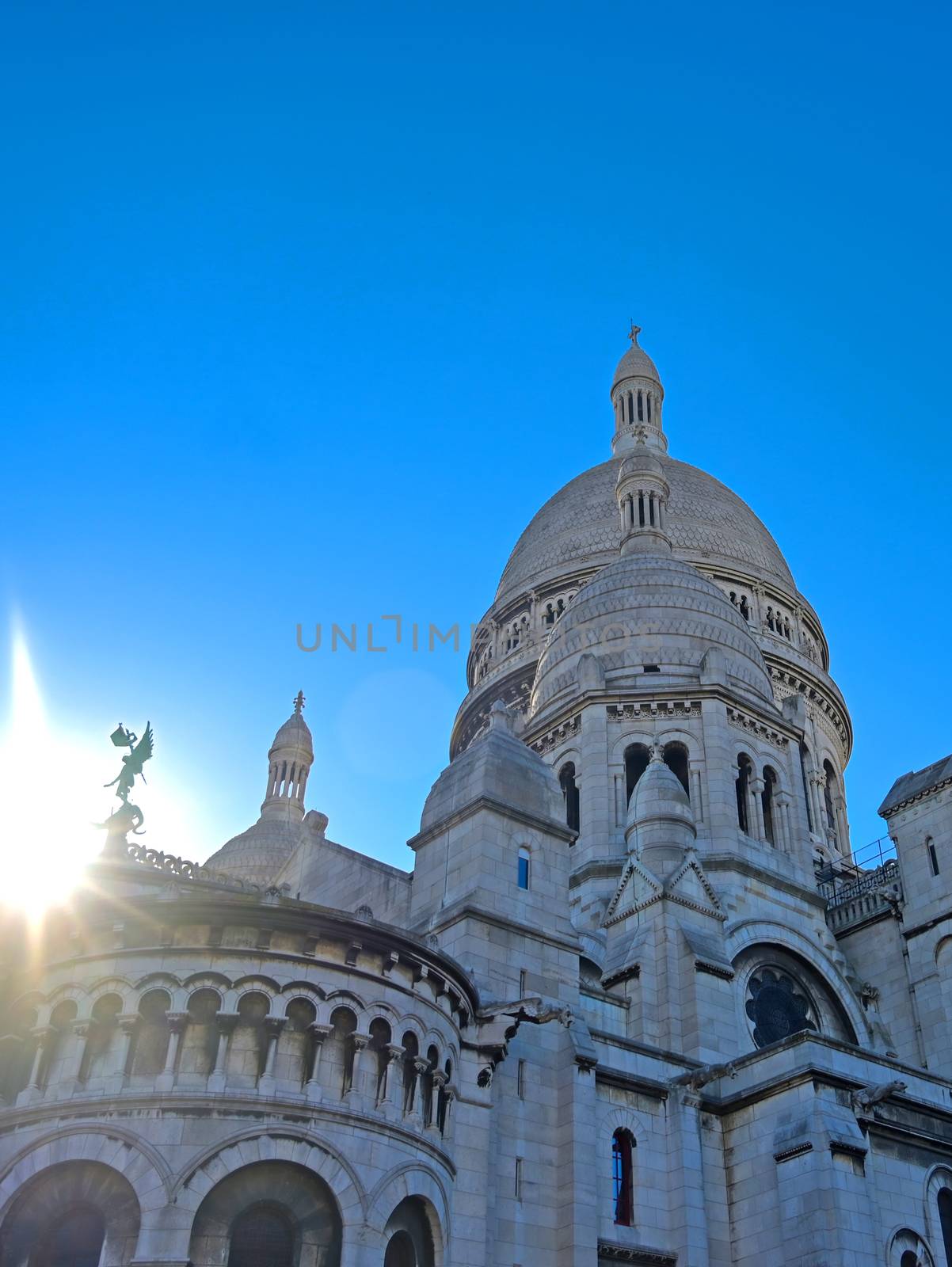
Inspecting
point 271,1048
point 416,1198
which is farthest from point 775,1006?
point 271,1048

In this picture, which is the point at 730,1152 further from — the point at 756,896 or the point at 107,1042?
the point at 107,1042

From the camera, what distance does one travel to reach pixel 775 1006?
4025 centimetres

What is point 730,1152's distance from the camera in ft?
105

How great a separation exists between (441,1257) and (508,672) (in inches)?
1630

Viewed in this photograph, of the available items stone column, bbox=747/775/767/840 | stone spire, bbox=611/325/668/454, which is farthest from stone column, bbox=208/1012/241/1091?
stone spire, bbox=611/325/668/454

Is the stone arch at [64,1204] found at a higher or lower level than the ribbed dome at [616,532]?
lower

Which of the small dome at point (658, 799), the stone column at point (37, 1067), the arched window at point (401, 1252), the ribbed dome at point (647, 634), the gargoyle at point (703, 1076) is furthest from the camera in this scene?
the ribbed dome at point (647, 634)

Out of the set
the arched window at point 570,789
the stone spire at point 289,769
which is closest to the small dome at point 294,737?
the stone spire at point 289,769

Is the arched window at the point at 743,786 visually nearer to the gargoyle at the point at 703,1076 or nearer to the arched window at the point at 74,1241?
the gargoyle at the point at 703,1076

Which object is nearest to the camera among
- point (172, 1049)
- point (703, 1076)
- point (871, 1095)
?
point (172, 1049)

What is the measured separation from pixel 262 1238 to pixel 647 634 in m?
29.6

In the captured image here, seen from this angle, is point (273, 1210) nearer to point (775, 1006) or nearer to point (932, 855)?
point (775, 1006)

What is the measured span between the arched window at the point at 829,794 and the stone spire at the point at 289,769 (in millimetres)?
23486

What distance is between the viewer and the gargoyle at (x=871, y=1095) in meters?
30.4
